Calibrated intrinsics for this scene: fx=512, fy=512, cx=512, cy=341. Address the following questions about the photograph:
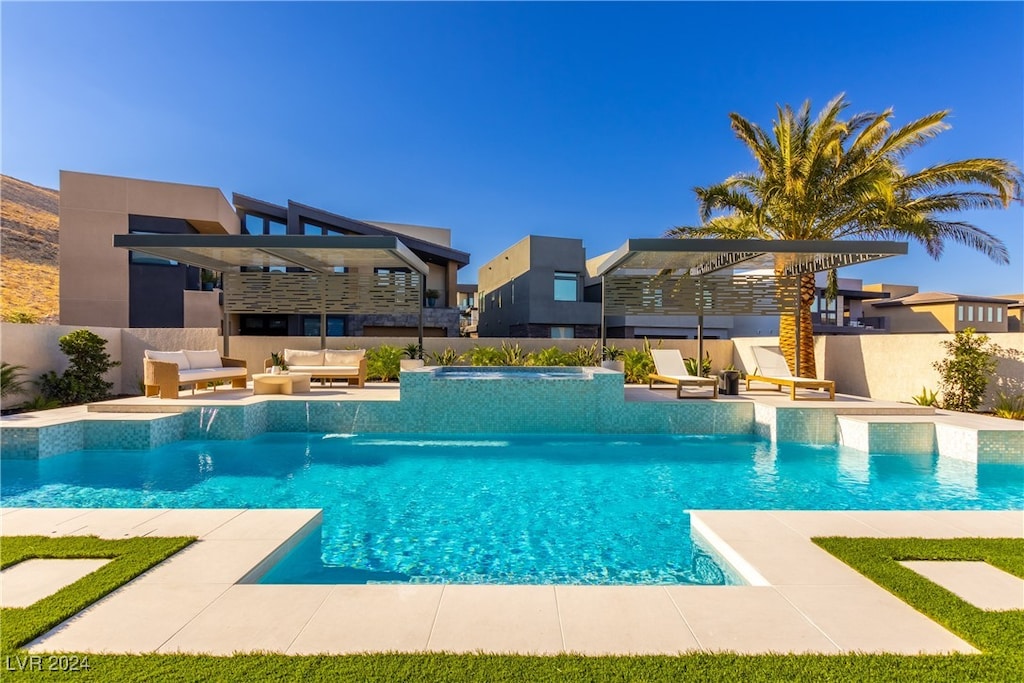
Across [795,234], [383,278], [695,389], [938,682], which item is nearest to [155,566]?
[938,682]

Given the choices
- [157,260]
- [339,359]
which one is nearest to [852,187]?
[339,359]

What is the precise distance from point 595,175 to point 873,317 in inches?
888

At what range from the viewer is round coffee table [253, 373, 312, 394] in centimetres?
1004

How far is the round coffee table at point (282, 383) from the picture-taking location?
1004 centimetres

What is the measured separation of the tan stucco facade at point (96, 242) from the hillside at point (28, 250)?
25.7m

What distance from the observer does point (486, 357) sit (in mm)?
14656

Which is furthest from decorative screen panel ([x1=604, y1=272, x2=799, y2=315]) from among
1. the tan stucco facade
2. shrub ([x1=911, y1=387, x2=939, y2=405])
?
the tan stucco facade

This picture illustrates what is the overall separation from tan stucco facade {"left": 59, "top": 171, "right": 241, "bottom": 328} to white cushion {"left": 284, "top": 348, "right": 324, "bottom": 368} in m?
12.9

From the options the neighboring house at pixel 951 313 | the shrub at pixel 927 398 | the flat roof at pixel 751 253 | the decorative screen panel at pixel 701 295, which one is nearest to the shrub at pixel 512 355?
the decorative screen panel at pixel 701 295

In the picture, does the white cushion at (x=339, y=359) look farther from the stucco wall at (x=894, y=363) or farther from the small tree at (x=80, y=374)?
the stucco wall at (x=894, y=363)

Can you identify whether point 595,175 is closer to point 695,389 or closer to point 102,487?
point 695,389

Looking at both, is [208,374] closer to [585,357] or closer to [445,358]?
[445,358]

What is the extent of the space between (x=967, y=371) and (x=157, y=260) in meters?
26.2

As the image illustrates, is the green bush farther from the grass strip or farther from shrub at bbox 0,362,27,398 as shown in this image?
the grass strip
